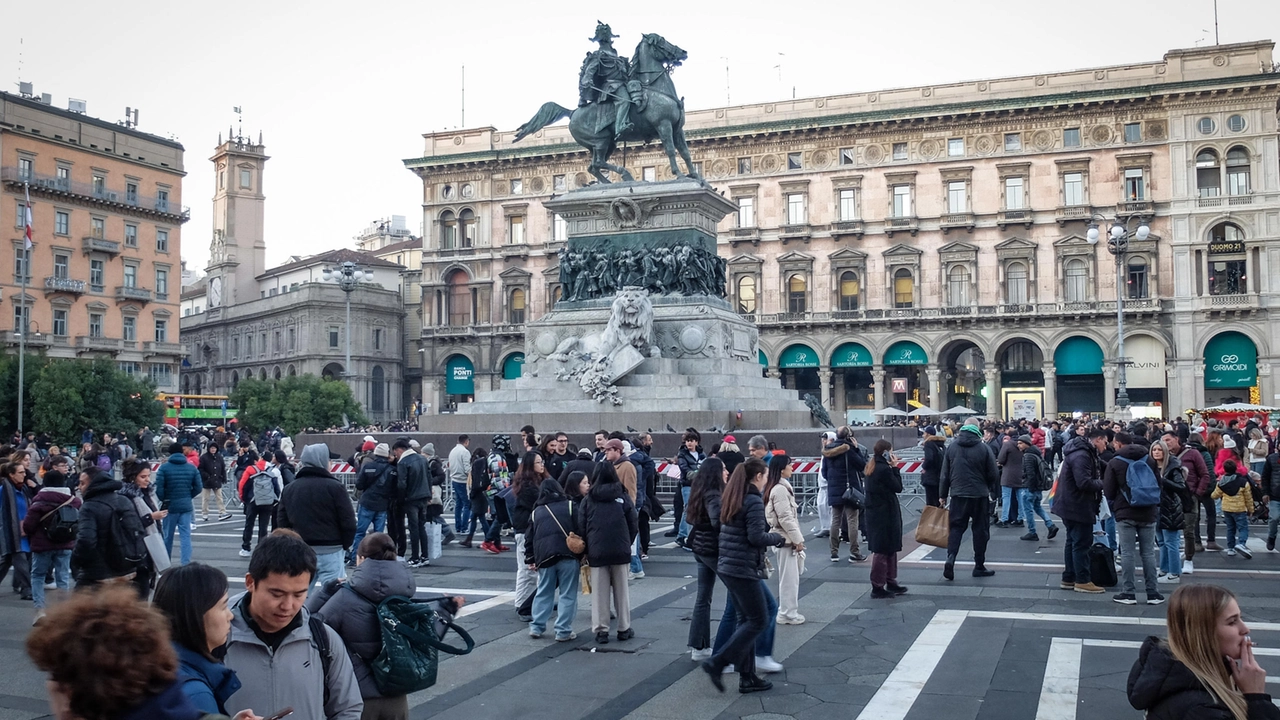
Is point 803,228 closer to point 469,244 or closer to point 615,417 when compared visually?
point 469,244

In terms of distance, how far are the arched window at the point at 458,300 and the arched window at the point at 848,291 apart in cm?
2270

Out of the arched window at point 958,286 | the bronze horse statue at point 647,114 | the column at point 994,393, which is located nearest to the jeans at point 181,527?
the bronze horse statue at point 647,114

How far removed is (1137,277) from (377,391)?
47126 mm

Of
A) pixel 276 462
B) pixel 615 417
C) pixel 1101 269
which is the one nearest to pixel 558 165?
pixel 1101 269

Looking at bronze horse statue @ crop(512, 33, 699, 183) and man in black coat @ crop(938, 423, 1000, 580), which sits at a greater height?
bronze horse statue @ crop(512, 33, 699, 183)

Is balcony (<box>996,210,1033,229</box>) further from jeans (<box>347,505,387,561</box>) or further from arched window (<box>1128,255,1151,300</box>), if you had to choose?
jeans (<box>347,505,387,561</box>)

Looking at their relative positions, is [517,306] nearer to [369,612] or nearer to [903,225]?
[903,225]

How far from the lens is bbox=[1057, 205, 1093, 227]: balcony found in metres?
53.5

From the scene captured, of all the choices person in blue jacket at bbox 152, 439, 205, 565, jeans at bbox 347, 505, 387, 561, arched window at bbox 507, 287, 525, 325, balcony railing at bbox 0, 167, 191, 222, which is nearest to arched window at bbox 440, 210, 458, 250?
arched window at bbox 507, 287, 525, 325

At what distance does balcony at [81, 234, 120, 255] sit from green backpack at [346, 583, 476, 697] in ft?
201

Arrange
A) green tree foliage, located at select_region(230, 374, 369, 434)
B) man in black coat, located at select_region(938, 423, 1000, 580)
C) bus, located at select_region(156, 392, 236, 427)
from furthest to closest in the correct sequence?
bus, located at select_region(156, 392, 236, 427) < green tree foliage, located at select_region(230, 374, 369, 434) < man in black coat, located at select_region(938, 423, 1000, 580)

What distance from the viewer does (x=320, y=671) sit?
376cm

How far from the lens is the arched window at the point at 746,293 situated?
6012 cm

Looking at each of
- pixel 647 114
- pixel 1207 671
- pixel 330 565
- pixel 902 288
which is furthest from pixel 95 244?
pixel 1207 671
